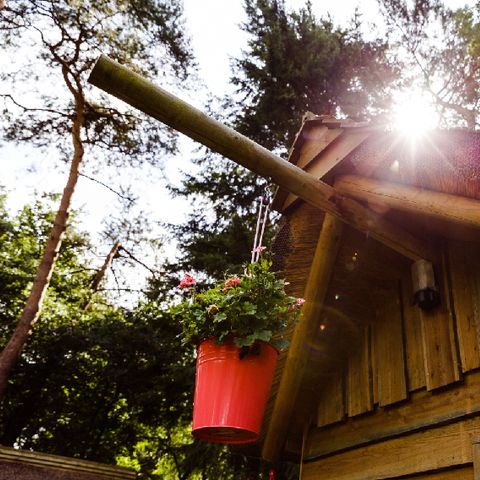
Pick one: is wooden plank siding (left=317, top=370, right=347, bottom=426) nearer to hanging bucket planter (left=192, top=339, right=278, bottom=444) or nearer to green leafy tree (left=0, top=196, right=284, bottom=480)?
hanging bucket planter (left=192, top=339, right=278, bottom=444)

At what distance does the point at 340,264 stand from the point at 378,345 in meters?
0.56

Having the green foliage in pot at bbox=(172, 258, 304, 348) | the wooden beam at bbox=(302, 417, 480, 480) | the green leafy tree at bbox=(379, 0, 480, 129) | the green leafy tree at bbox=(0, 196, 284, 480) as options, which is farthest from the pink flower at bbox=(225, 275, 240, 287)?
the green leafy tree at bbox=(379, 0, 480, 129)

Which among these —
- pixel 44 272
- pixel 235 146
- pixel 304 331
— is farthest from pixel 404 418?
pixel 44 272

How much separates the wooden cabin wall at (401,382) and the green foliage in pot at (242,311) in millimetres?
801

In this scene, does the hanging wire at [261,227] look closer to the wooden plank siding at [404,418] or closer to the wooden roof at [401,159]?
the wooden roof at [401,159]

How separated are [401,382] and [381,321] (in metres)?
0.49

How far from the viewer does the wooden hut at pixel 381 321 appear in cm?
225

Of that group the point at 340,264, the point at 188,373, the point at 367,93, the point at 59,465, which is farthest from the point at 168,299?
the point at 340,264

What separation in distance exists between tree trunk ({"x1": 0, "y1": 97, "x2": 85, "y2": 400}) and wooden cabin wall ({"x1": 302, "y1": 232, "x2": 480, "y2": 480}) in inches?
227

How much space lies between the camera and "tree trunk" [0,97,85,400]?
7543 mm

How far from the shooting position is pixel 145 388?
9477 mm

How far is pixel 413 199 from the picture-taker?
227 cm

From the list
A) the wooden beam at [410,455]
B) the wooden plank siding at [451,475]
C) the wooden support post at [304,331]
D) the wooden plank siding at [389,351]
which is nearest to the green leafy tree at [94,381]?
the wooden support post at [304,331]

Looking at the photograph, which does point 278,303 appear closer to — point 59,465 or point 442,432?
point 442,432
